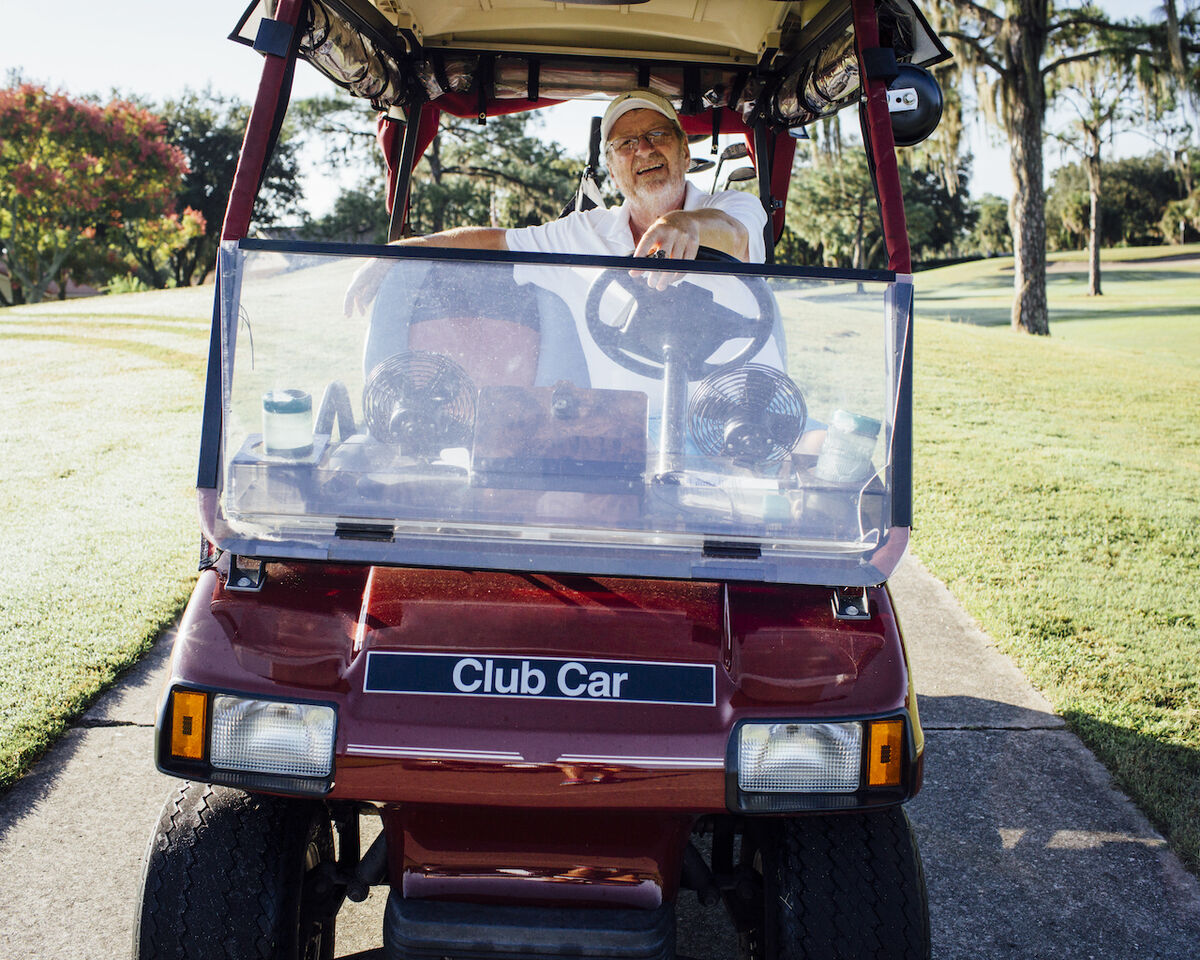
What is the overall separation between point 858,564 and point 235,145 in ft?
109

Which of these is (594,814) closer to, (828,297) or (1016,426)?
(828,297)

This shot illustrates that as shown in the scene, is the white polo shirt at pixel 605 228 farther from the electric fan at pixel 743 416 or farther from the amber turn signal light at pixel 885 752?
the amber turn signal light at pixel 885 752

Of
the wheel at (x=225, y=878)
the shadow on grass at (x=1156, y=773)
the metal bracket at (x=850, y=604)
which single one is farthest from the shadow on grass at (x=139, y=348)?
the metal bracket at (x=850, y=604)

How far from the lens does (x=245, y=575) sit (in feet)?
5.68

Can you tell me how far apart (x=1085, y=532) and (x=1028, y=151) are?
10728 mm

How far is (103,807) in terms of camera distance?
107 inches

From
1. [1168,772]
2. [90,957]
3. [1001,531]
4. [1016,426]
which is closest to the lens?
[90,957]

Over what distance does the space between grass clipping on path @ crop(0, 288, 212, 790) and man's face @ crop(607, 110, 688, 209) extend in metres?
2.40

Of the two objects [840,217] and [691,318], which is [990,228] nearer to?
[840,217]

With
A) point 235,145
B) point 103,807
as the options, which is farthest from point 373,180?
point 103,807

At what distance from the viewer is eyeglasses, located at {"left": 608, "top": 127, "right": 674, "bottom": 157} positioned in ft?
9.70

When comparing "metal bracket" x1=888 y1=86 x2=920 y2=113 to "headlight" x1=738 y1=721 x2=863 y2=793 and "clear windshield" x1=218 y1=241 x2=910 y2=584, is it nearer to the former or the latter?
"clear windshield" x1=218 y1=241 x2=910 y2=584

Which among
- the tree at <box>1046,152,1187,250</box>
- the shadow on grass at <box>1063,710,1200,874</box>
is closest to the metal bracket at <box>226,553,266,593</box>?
the shadow on grass at <box>1063,710,1200,874</box>

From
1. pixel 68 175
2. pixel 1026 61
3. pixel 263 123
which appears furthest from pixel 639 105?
pixel 68 175
